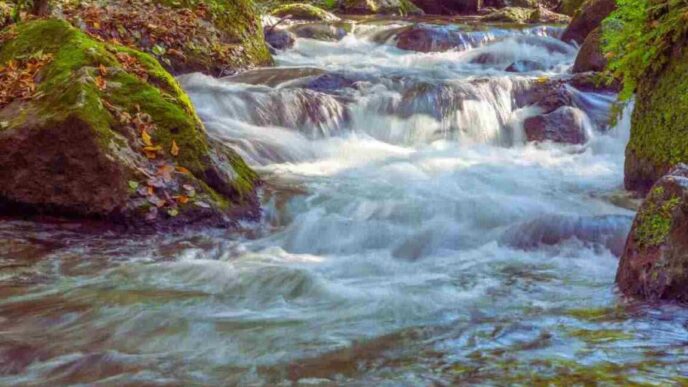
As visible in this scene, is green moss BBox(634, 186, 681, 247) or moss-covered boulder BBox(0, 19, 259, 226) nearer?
green moss BBox(634, 186, 681, 247)

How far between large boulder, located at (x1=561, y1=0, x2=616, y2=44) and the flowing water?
21.5ft

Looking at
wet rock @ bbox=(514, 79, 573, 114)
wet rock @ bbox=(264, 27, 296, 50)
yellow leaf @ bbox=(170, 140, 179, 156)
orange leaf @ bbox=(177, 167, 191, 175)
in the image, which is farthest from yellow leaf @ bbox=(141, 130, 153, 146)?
wet rock @ bbox=(264, 27, 296, 50)

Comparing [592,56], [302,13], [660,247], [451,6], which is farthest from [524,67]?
[451,6]

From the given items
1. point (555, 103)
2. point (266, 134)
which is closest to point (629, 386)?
point (266, 134)

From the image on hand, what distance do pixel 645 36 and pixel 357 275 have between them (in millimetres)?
3705

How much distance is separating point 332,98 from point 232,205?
4558 millimetres

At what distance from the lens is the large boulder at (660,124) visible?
21.1 ft

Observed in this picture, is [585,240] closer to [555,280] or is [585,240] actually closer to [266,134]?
[555,280]

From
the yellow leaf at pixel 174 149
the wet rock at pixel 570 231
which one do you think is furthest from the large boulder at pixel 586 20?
the yellow leaf at pixel 174 149

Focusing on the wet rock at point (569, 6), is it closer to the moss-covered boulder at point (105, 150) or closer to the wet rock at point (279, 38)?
the wet rock at point (279, 38)

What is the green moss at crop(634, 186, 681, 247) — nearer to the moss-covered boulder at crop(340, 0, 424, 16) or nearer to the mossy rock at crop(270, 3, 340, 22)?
the mossy rock at crop(270, 3, 340, 22)

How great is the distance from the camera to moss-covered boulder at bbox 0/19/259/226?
18.9ft

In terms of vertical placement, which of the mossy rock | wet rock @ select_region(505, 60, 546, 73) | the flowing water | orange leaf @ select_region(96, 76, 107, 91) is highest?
the mossy rock

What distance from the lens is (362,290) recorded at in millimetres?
4633
